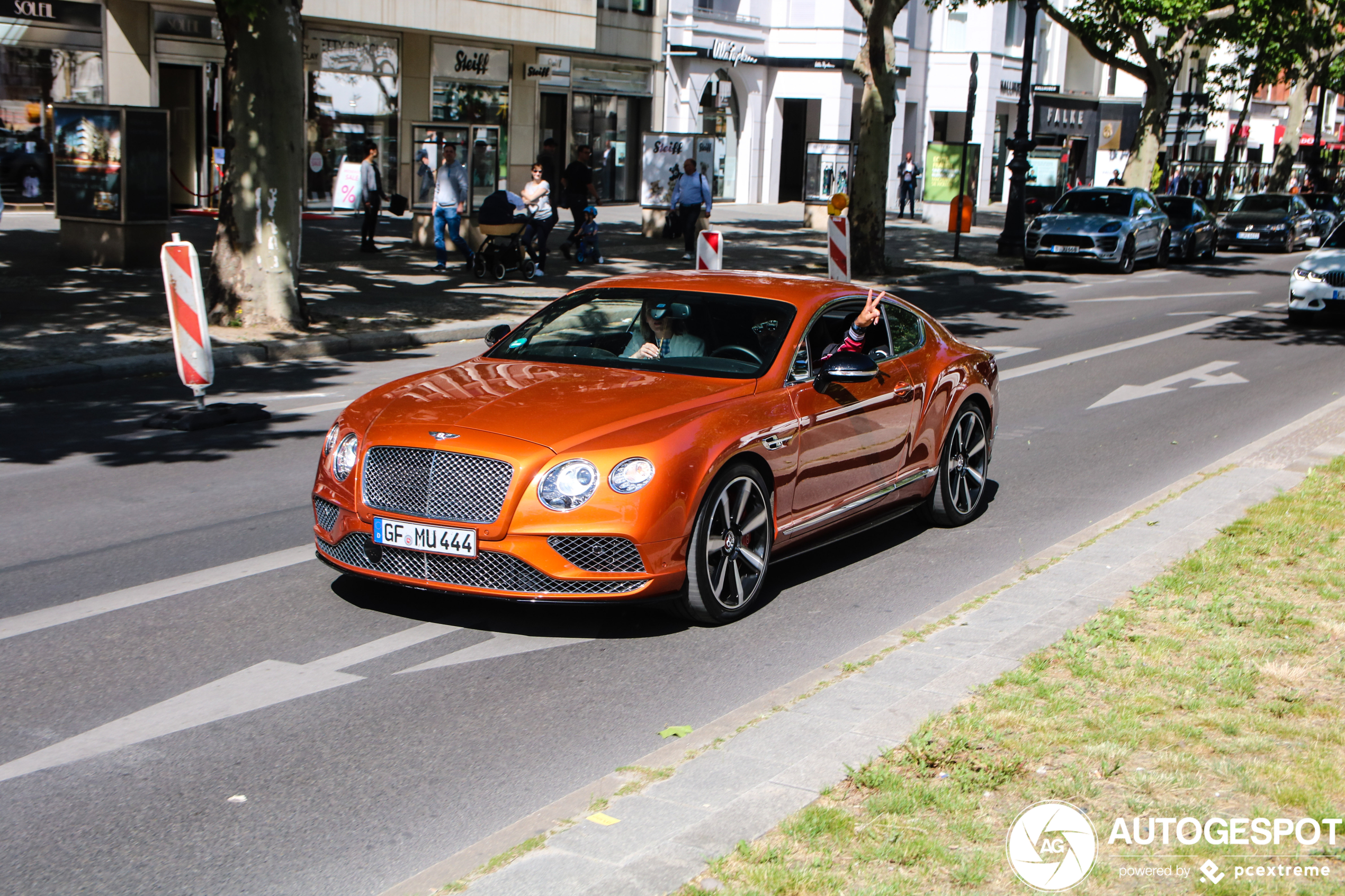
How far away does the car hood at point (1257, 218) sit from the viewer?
37750mm

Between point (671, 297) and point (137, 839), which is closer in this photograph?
point (137, 839)

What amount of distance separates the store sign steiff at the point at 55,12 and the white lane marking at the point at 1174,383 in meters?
20.7

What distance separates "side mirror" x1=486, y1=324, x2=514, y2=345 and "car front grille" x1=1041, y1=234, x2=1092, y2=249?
22957 millimetres

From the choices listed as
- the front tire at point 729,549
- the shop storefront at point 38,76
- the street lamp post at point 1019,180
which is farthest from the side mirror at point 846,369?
the street lamp post at point 1019,180

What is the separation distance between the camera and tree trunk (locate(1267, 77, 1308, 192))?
51.1 m

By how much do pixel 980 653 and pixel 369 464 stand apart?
264 cm

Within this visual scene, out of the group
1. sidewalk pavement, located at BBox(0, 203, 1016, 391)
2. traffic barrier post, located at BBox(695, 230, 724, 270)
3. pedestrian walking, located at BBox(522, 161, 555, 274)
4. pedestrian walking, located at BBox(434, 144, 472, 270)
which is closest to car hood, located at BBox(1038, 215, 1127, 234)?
sidewalk pavement, located at BBox(0, 203, 1016, 391)

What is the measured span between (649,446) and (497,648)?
1066 mm

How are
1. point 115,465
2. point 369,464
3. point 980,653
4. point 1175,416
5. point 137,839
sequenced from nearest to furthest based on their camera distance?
point 137,839
point 980,653
point 369,464
point 115,465
point 1175,416

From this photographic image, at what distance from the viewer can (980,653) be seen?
18.3 feet

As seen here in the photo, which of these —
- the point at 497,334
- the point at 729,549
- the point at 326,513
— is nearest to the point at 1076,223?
the point at 497,334

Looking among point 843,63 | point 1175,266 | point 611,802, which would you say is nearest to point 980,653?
point 611,802

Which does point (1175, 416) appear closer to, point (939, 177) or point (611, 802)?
point (611, 802)

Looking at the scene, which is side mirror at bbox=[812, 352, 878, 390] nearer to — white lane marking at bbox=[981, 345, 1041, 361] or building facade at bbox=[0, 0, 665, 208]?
white lane marking at bbox=[981, 345, 1041, 361]
